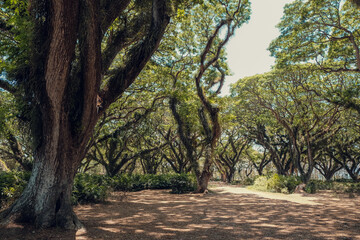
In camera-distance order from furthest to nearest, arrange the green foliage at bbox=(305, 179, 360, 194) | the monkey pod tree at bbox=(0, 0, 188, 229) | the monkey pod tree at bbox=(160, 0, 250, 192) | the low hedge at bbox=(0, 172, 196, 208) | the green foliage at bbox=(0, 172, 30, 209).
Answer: the green foliage at bbox=(305, 179, 360, 194) < the monkey pod tree at bbox=(160, 0, 250, 192) < the low hedge at bbox=(0, 172, 196, 208) < the green foliage at bbox=(0, 172, 30, 209) < the monkey pod tree at bbox=(0, 0, 188, 229)

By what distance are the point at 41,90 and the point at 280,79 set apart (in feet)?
49.1

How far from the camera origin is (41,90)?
450 cm

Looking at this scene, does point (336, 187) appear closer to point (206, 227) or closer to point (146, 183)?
point (146, 183)

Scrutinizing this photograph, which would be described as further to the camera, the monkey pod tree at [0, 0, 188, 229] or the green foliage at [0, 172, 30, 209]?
the green foliage at [0, 172, 30, 209]

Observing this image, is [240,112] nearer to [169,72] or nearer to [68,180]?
[169,72]

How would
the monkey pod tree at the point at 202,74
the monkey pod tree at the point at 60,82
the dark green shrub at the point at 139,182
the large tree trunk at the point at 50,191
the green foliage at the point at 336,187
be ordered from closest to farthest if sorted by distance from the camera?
the monkey pod tree at the point at 60,82
the large tree trunk at the point at 50,191
the monkey pod tree at the point at 202,74
the dark green shrub at the point at 139,182
the green foliage at the point at 336,187

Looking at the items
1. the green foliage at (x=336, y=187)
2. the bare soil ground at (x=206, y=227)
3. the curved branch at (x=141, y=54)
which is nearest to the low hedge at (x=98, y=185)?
the bare soil ground at (x=206, y=227)

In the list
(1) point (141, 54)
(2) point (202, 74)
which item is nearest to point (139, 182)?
(2) point (202, 74)

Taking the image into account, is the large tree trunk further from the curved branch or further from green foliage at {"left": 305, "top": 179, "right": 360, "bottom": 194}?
green foliage at {"left": 305, "top": 179, "right": 360, "bottom": 194}

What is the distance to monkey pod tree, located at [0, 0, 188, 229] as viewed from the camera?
4105mm

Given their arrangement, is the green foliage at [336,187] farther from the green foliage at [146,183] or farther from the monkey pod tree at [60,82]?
the monkey pod tree at [60,82]

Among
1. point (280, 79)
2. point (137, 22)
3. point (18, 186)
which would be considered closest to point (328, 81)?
point (280, 79)

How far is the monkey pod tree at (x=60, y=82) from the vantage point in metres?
4.11

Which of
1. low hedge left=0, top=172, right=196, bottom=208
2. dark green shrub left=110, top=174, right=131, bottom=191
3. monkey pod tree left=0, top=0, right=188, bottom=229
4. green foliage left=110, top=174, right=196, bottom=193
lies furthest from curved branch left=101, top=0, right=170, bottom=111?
dark green shrub left=110, top=174, right=131, bottom=191
